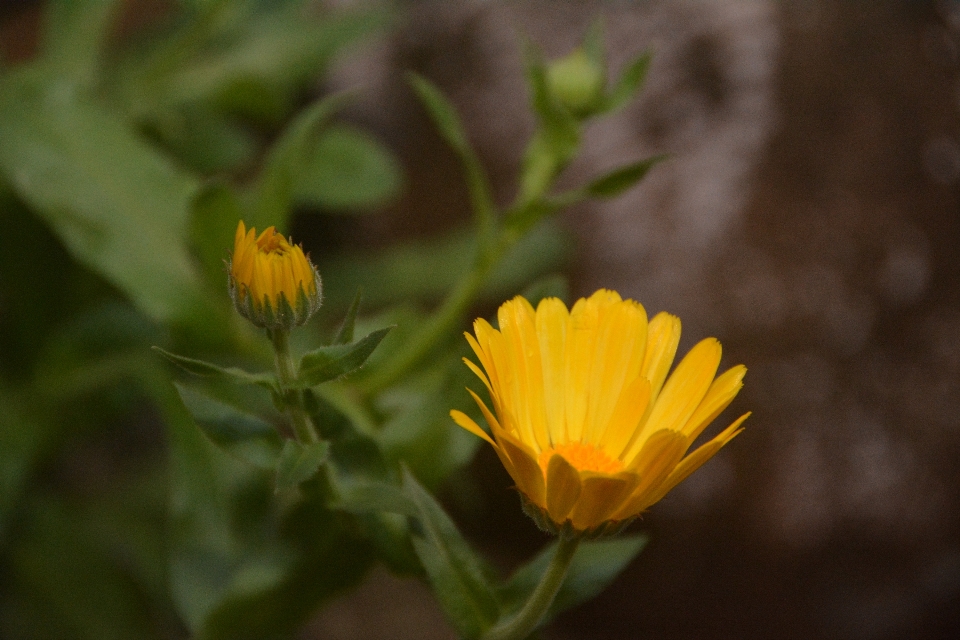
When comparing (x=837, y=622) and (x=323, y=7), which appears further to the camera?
(x=323, y=7)

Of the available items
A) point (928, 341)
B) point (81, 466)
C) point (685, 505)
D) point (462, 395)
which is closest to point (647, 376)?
point (462, 395)

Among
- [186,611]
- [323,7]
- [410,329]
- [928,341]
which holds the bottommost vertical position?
[928,341]

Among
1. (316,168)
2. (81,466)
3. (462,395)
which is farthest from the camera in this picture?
(81,466)

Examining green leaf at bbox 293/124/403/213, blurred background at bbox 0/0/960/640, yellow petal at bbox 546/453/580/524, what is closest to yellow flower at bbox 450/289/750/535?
yellow petal at bbox 546/453/580/524

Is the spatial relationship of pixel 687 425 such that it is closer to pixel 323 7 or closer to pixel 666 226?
pixel 666 226

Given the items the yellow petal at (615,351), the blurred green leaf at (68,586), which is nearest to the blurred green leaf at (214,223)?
the yellow petal at (615,351)

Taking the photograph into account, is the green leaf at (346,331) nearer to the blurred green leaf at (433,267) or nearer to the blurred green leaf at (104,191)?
the blurred green leaf at (104,191)

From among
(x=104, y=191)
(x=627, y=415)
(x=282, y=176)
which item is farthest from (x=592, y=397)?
(x=104, y=191)

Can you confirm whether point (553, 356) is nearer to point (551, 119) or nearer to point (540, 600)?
point (540, 600)
